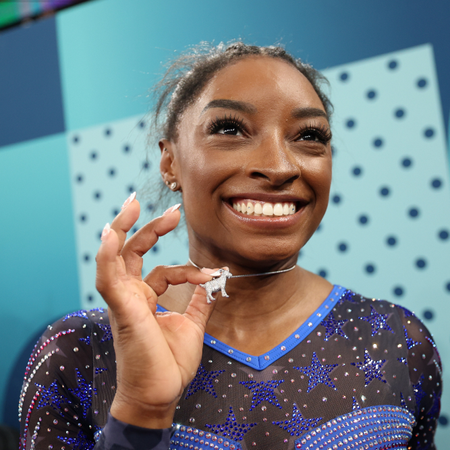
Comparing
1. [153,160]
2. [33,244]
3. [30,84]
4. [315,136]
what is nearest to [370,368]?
[315,136]

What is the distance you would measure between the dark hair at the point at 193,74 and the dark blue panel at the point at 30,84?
3.29 feet

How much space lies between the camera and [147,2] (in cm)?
162

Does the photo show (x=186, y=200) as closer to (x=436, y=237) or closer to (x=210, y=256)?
(x=210, y=256)

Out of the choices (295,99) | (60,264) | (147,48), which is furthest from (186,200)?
(60,264)

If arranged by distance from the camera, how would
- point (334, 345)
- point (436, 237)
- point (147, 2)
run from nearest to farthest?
point (334, 345), point (436, 237), point (147, 2)

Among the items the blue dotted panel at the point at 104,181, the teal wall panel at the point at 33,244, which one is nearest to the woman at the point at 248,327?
the blue dotted panel at the point at 104,181

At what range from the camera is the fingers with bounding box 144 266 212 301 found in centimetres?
72

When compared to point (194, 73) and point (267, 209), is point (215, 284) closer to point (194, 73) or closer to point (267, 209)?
point (267, 209)

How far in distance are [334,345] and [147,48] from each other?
1.28 metres

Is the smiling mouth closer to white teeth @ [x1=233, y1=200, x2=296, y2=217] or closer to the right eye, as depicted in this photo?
white teeth @ [x1=233, y1=200, x2=296, y2=217]

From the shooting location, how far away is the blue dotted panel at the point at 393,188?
1.23m

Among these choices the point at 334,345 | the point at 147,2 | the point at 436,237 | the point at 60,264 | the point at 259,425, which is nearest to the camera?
the point at 259,425

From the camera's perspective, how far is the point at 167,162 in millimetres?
910

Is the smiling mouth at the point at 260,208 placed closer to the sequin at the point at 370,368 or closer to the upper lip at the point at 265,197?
the upper lip at the point at 265,197
